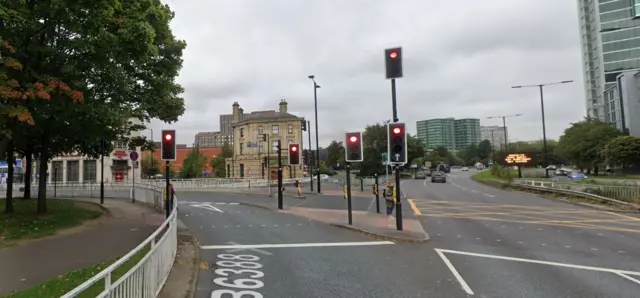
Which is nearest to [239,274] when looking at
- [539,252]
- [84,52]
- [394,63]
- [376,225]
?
[539,252]

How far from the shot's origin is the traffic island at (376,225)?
41.9 feet

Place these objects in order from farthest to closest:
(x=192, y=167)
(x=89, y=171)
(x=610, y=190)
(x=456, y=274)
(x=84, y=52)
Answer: (x=192, y=167)
(x=89, y=171)
(x=610, y=190)
(x=84, y=52)
(x=456, y=274)

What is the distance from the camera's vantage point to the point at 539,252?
1072 cm

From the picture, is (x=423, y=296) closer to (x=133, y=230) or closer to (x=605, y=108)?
(x=133, y=230)

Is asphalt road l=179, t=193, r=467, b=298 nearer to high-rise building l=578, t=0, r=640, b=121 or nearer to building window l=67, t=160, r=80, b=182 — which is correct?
building window l=67, t=160, r=80, b=182

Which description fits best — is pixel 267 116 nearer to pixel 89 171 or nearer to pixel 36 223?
pixel 89 171

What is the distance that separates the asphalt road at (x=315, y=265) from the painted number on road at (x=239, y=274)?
0.02 metres

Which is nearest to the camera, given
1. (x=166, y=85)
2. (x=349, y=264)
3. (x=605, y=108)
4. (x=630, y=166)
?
(x=349, y=264)

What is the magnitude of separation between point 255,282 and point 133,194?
22.1 m

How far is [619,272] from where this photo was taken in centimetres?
858

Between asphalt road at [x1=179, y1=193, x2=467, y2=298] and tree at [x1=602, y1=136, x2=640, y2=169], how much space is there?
52719mm

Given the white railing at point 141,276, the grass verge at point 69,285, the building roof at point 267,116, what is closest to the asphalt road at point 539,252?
the white railing at point 141,276

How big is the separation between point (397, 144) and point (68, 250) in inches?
393

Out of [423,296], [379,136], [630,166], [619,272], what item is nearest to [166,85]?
[423,296]
